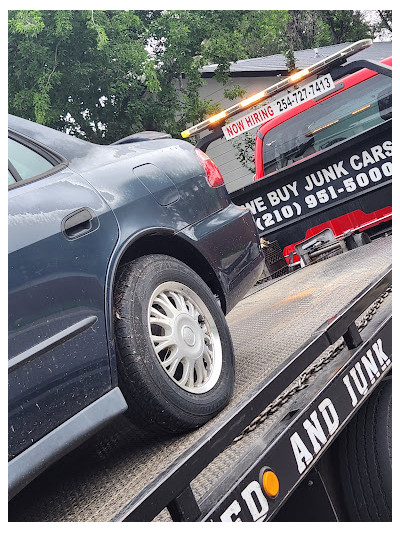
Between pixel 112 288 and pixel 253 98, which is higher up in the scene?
pixel 253 98

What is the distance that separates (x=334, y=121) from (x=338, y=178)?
3.65 feet

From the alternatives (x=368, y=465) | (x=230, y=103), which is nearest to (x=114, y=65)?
(x=230, y=103)

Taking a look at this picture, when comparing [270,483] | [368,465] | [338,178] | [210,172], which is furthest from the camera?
[338,178]

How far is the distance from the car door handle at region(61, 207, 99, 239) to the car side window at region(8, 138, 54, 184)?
0.21 meters

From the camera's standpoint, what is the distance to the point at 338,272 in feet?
13.8

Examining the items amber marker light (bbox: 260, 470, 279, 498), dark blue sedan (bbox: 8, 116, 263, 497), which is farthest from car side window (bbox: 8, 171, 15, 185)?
amber marker light (bbox: 260, 470, 279, 498)

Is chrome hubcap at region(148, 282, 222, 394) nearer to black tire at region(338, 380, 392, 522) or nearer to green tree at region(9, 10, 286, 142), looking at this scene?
black tire at region(338, 380, 392, 522)

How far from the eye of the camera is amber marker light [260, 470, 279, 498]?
1688mm

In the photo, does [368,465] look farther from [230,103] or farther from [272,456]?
[230,103]

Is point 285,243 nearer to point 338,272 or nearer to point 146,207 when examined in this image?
point 338,272

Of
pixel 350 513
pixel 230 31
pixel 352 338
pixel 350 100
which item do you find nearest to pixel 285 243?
pixel 350 100

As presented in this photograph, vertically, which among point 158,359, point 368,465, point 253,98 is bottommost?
point 368,465

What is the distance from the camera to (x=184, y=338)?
7.44 feet
